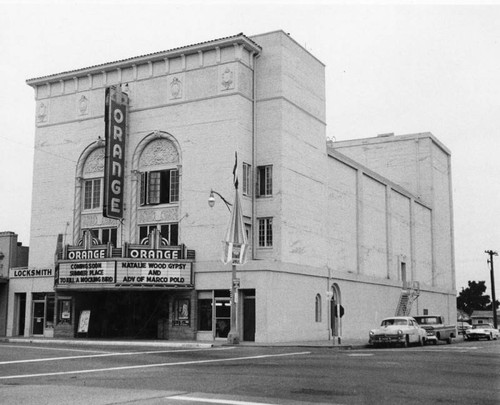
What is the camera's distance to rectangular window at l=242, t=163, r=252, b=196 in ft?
125

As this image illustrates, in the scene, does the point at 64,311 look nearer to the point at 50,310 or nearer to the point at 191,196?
the point at 50,310

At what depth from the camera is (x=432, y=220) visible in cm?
6469

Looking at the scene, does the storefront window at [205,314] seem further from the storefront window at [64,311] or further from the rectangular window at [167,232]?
the storefront window at [64,311]

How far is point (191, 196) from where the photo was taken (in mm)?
38500

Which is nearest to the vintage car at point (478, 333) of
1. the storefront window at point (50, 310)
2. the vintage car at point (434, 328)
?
the vintage car at point (434, 328)

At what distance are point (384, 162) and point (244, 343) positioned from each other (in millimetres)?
34928

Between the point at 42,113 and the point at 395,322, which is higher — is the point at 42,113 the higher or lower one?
the higher one

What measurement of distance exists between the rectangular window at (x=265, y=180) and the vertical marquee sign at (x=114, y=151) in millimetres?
8013

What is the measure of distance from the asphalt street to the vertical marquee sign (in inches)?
653

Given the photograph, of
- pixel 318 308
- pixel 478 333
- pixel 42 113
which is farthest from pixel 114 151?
pixel 478 333

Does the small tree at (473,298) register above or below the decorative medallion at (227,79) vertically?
below

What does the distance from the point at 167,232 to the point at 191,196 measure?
2.69m

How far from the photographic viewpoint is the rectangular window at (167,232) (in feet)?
128

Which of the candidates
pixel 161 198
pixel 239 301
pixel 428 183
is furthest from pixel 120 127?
pixel 428 183
